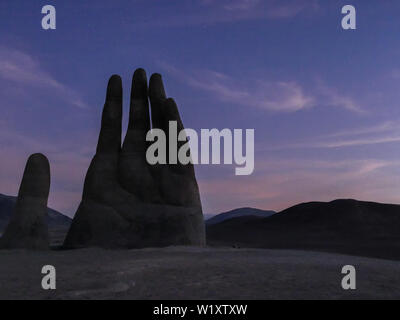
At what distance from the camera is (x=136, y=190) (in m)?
21.1

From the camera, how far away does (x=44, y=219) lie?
21.0 metres

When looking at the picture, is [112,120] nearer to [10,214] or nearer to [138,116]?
[138,116]

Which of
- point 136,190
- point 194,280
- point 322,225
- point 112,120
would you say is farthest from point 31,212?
point 322,225

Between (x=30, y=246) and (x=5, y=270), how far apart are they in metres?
8.51

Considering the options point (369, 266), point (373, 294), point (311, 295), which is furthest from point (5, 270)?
point (369, 266)

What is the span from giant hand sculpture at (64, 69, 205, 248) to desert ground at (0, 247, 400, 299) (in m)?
6.48

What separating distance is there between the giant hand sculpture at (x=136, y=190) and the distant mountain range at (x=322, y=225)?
20341 mm

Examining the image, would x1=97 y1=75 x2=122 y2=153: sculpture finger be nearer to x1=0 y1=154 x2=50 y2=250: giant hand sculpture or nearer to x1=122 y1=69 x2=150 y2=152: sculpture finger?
x1=122 y1=69 x2=150 y2=152: sculpture finger

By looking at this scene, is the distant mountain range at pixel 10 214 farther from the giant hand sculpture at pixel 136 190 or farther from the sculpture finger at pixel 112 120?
the giant hand sculpture at pixel 136 190

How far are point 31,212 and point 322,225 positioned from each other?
133ft

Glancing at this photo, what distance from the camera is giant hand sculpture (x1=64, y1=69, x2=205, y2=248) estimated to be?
20156 millimetres

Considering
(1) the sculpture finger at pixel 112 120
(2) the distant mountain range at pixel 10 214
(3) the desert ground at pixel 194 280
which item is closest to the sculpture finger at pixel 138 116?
(1) the sculpture finger at pixel 112 120

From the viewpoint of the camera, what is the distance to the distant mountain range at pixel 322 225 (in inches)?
1709
